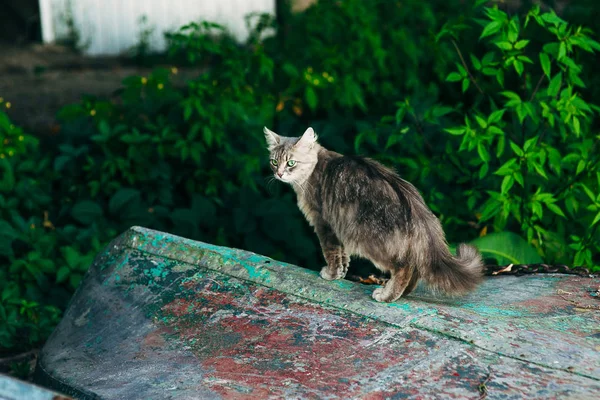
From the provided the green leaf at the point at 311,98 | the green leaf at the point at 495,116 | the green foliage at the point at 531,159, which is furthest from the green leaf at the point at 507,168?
the green leaf at the point at 311,98

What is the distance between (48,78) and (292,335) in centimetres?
643

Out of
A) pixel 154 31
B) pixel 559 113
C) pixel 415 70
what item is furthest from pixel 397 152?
pixel 154 31

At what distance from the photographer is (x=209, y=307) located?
3.37 meters

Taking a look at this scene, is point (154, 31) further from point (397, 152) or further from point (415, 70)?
point (397, 152)

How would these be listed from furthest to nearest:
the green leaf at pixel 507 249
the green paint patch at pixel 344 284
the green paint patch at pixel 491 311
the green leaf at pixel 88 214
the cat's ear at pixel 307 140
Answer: the green leaf at pixel 88 214
the green leaf at pixel 507 249
the cat's ear at pixel 307 140
the green paint patch at pixel 344 284
the green paint patch at pixel 491 311

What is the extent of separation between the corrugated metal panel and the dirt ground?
0.26 m

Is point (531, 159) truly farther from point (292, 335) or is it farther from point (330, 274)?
point (292, 335)

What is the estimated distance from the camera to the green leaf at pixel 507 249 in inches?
173

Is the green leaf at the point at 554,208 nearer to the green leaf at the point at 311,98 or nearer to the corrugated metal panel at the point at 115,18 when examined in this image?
the green leaf at the point at 311,98

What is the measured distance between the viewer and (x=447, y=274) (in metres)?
3.30

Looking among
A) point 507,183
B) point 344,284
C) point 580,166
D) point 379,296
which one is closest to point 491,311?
point 379,296

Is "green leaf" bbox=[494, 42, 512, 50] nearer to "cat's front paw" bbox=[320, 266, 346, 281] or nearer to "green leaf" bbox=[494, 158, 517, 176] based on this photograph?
"green leaf" bbox=[494, 158, 517, 176]

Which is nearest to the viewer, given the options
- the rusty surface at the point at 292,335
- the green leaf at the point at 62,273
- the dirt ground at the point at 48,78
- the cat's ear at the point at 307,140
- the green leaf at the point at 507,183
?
the rusty surface at the point at 292,335

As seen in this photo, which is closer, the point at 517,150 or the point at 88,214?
the point at 517,150
